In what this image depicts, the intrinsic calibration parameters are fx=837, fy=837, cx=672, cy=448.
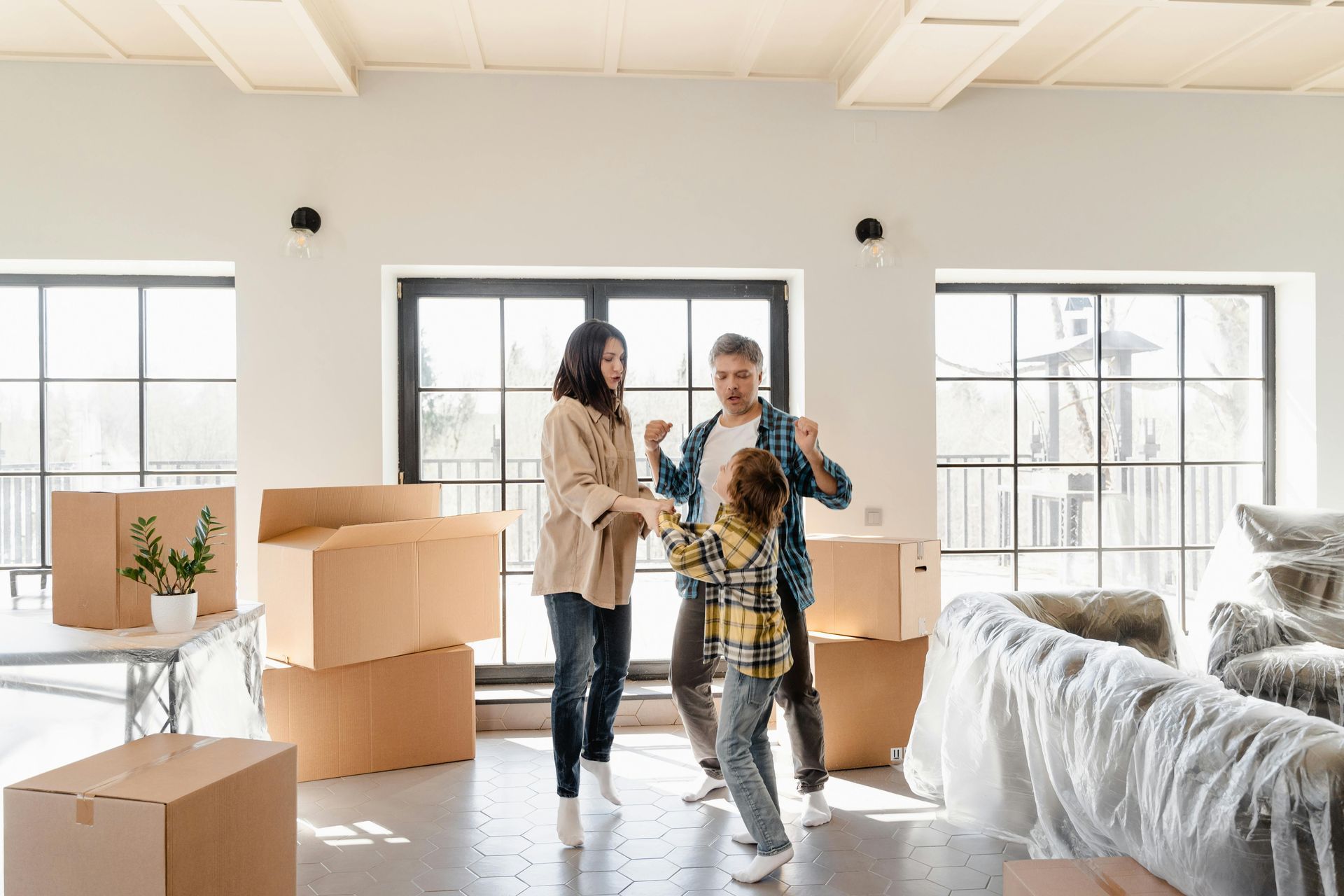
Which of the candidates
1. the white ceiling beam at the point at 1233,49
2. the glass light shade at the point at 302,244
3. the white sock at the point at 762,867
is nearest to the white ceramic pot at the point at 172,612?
the white sock at the point at 762,867

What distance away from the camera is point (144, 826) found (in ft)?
4.85

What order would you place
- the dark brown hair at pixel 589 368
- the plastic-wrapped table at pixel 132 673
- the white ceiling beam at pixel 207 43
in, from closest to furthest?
the plastic-wrapped table at pixel 132 673 < the dark brown hair at pixel 589 368 < the white ceiling beam at pixel 207 43

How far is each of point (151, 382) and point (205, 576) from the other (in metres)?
1.63

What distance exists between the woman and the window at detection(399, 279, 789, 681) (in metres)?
1.11

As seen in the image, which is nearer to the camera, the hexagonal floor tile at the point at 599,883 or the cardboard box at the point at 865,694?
Result: the hexagonal floor tile at the point at 599,883

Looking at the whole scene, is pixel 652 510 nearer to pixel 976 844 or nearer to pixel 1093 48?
pixel 976 844

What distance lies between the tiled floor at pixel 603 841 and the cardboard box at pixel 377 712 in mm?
63

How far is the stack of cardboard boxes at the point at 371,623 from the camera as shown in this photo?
2.68 meters

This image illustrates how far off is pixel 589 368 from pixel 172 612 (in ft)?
3.84

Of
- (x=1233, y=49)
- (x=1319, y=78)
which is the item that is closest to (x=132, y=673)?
(x=1233, y=49)

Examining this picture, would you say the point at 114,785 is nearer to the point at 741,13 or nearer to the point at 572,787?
the point at 572,787

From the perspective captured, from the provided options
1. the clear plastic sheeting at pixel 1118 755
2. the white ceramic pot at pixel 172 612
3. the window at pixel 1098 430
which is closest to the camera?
the clear plastic sheeting at pixel 1118 755

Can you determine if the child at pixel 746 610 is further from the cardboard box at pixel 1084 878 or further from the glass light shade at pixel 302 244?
the glass light shade at pixel 302 244

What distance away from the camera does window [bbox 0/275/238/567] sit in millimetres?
3330
